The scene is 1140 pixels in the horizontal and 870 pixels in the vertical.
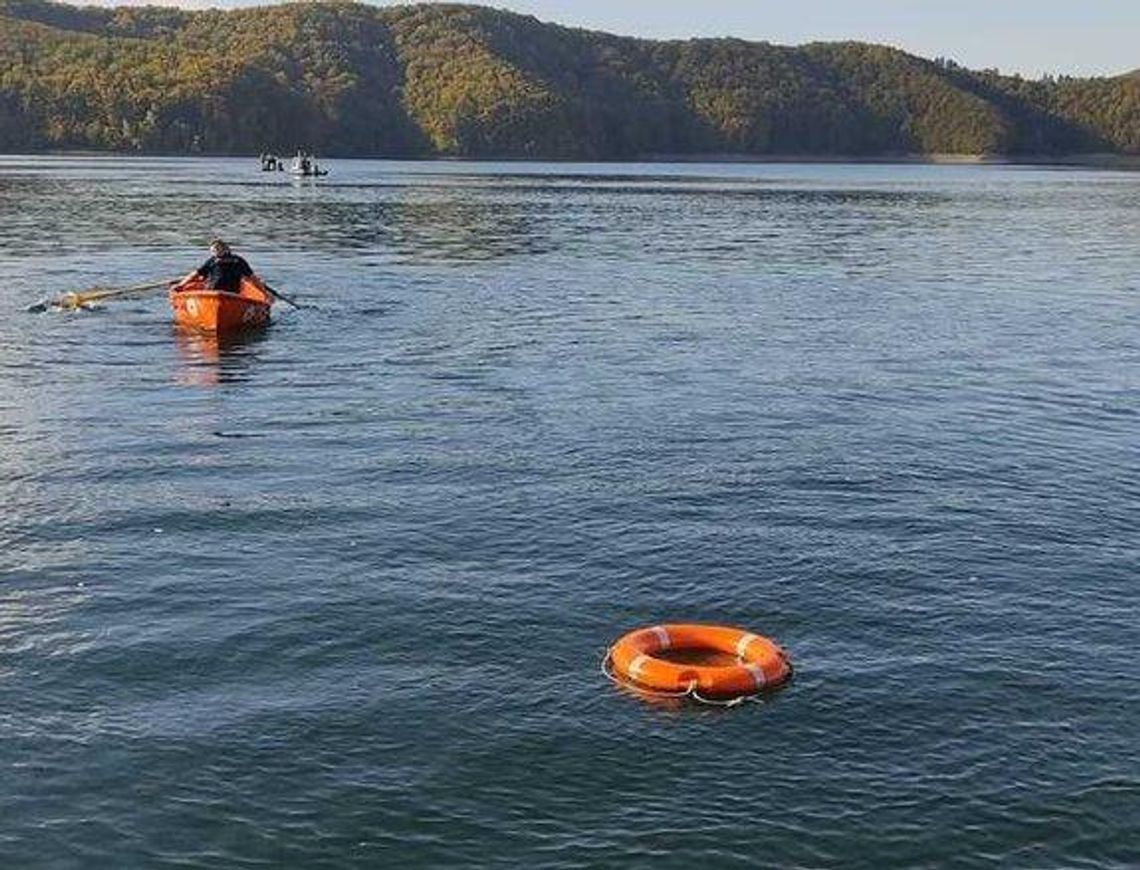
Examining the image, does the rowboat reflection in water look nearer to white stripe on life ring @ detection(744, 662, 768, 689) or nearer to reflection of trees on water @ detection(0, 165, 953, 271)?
reflection of trees on water @ detection(0, 165, 953, 271)

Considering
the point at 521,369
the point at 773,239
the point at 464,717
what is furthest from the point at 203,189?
the point at 464,717

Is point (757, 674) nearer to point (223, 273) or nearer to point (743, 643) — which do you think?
point (743, 643)

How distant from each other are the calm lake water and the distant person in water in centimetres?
201

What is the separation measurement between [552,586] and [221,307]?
2507 cm

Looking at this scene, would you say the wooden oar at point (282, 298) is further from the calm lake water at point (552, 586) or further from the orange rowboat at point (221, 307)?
the calm lake water at point (552, 586)

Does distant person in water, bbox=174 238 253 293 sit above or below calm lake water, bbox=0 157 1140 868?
above

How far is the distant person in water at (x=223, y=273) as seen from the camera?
144 feet

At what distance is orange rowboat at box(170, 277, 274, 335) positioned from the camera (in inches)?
1708

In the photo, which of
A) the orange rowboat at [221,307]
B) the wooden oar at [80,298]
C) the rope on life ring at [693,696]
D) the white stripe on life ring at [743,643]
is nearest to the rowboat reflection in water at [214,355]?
the orange rowboat at [221,307]

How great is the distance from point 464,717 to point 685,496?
407 inches

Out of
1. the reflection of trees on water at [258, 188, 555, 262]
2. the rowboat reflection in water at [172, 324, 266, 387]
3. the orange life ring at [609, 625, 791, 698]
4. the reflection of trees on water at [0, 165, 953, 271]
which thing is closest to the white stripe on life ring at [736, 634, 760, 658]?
the orange life ring at [609, 625, 791, 698]

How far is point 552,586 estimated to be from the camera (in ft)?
69.6

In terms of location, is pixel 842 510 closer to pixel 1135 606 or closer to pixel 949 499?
pixel 949 499

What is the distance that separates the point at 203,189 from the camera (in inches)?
5261
